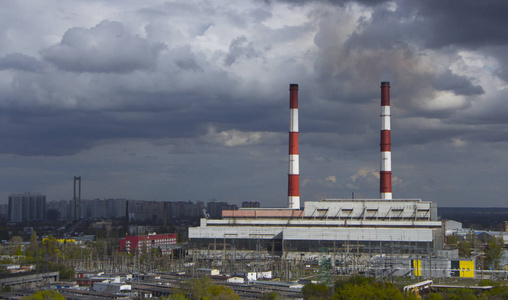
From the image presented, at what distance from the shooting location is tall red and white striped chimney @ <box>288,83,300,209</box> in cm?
4150

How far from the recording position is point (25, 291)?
25.0m

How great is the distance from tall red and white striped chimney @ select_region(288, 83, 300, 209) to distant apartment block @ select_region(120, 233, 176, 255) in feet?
32.0

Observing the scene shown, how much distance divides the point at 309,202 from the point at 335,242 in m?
5.23

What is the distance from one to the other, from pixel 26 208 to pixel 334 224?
3364 inches

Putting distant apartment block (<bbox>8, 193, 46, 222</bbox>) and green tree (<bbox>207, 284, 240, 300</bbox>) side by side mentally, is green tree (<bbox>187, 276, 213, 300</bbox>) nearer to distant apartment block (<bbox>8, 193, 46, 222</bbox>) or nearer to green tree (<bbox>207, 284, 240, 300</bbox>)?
green tree (<bbox>207, 284, 240, 300</bbox>)

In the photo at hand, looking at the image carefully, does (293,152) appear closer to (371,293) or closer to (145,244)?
(145,244)

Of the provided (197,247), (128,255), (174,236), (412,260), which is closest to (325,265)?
(412,260)

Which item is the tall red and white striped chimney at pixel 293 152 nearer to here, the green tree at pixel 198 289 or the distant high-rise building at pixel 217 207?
the green tree at pixel 198 289

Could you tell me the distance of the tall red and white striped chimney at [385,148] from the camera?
40969mm

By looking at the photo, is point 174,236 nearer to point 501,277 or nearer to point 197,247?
point 197,247

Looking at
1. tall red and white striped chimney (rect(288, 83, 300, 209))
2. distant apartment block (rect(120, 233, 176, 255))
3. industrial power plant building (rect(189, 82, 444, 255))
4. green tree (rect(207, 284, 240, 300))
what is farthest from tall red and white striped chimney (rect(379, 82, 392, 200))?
green tree (rect(207, 284, 240, 300))

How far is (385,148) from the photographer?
1612 inches

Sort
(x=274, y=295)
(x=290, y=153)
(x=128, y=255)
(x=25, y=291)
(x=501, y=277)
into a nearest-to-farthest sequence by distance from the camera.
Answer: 1. (x=274, y=295)
2. (x=25, y=291)
3. (x=501, y=277)
4. (x=290, y=153)
5. (x=128, y=255)

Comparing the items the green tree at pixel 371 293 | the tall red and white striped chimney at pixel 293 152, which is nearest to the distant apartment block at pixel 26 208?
the tall red and white striped chimney at pixel 293 152
